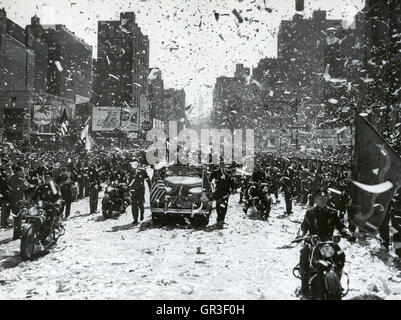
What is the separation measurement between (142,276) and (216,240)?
378cm

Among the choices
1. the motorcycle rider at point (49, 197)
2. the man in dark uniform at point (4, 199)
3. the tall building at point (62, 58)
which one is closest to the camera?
the motorcycle rider at point (49, 197)

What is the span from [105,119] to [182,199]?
6241cm

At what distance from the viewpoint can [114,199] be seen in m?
15.1

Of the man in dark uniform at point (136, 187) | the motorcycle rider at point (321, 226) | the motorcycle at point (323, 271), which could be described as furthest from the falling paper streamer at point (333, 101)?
the motorcycle at point (323, 271)

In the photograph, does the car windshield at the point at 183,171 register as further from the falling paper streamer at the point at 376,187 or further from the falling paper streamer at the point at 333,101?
the falling paper streamer at the point at 333,101

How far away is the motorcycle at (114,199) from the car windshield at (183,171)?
7.22 feet

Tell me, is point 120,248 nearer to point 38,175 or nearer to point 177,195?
point 177,195

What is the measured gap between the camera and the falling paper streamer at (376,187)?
6.36 m

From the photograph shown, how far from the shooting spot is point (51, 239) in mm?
10008

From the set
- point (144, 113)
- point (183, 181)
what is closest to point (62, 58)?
point (144, 113)

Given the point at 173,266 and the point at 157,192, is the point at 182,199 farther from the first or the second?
the point at 173,266

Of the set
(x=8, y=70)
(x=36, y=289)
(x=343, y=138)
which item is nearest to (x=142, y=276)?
(x=36, y=289)

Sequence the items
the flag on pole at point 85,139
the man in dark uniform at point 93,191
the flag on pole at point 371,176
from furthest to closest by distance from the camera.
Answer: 1. the flag on pole at point 85,139
2. the man in dark uniform at point 93,191
3. the flag on pole at point 371,176

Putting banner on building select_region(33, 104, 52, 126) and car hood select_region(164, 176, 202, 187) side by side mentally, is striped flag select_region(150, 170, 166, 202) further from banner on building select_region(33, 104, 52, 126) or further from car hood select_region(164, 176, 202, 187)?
banner on building select_region(33, 104, 52, 126)
